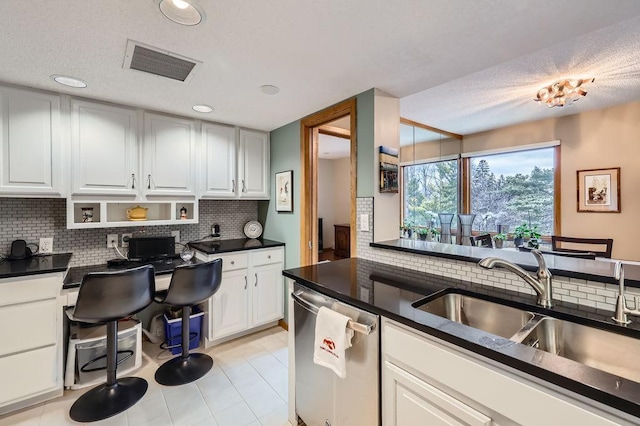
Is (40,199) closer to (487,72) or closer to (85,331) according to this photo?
(85,331)

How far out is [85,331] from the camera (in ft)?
7.16

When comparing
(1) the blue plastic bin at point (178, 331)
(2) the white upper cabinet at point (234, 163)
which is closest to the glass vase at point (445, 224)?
(2) the white upper cabinet at point (234, 163)

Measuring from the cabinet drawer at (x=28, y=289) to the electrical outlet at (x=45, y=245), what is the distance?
610 millimetres

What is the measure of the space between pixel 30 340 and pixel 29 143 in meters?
1.39

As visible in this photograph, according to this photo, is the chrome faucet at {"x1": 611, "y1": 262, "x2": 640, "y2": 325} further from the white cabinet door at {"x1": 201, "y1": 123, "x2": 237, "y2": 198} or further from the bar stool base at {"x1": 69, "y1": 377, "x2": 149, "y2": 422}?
the white cabinet door at {"x1": 201, "y1": 123, "x2": 237, "y2": 198}

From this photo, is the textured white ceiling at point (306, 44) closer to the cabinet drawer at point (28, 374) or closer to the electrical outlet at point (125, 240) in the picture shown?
the electrical outlet at point (125, 240)

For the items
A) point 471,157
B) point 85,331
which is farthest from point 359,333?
point 471,157

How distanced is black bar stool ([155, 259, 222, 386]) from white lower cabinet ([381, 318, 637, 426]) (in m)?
1.57

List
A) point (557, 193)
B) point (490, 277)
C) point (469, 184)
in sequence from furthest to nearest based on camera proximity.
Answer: point (469, 184) → point (557, 193) → point (490, 277)

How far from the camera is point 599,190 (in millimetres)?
3273

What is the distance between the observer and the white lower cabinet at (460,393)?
0.75m

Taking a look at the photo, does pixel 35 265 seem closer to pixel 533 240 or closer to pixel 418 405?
pixel 418 405

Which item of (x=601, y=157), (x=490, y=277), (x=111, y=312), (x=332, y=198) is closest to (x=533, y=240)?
(x=601, y=157)

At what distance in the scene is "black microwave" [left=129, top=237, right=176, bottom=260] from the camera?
2586 millimetres
